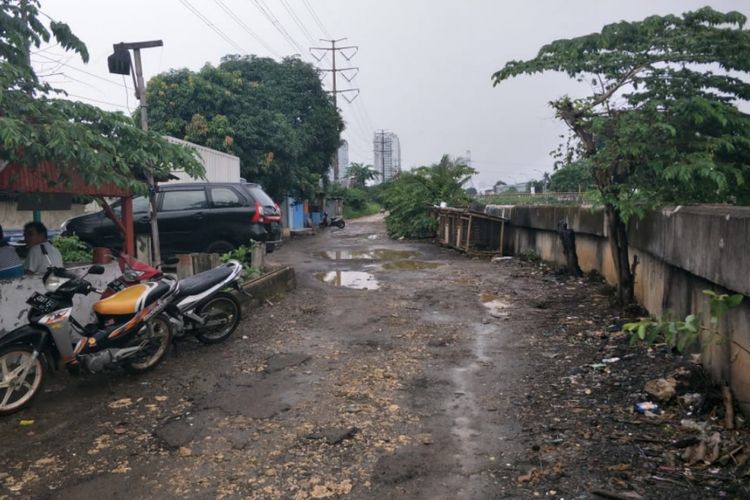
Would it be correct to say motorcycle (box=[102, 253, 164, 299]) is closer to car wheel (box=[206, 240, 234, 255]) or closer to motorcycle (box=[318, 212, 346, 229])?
car wheel (box=[206, 240, 234, 255])

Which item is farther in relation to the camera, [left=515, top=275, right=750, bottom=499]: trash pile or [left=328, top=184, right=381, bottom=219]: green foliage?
[left=328, top=184, right=381, bottom=219]: green foliage

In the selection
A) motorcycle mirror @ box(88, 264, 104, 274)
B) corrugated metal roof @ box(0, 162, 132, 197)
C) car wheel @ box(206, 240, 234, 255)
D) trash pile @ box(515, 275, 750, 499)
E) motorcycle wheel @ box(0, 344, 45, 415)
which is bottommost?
trash pile @ box(515, 275, 750, 499)

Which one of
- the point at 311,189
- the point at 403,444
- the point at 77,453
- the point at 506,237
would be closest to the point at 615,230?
the point at 403,444

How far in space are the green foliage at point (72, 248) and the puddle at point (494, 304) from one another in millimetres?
6167

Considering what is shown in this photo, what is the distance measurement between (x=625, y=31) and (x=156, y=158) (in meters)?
5.59

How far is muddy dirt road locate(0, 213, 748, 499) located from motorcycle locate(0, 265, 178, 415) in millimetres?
217

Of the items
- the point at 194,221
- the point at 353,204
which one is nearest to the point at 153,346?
the point at 194,221

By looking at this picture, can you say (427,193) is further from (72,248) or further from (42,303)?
(42,303)

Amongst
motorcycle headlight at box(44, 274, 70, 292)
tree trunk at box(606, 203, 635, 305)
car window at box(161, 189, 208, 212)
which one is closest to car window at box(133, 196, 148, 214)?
car window at box(161, 189, 208, 212)

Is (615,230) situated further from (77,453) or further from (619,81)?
(77,453)

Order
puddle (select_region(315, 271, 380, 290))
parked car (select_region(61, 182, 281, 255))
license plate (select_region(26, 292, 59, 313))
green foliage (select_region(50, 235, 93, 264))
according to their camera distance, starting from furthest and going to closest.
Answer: puddle (select_region(315, 271, 380, 290))
parked car (select_region(61, 182, 281, 255))
green foliage (select_region(50, 235, 93, 264))
license plate (select_region(26, 292, 59, 313))

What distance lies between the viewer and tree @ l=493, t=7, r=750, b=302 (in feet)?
21.3

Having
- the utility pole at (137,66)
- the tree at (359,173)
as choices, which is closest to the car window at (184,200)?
the utility pole at (137,66)

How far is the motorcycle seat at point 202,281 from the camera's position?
6.29m
